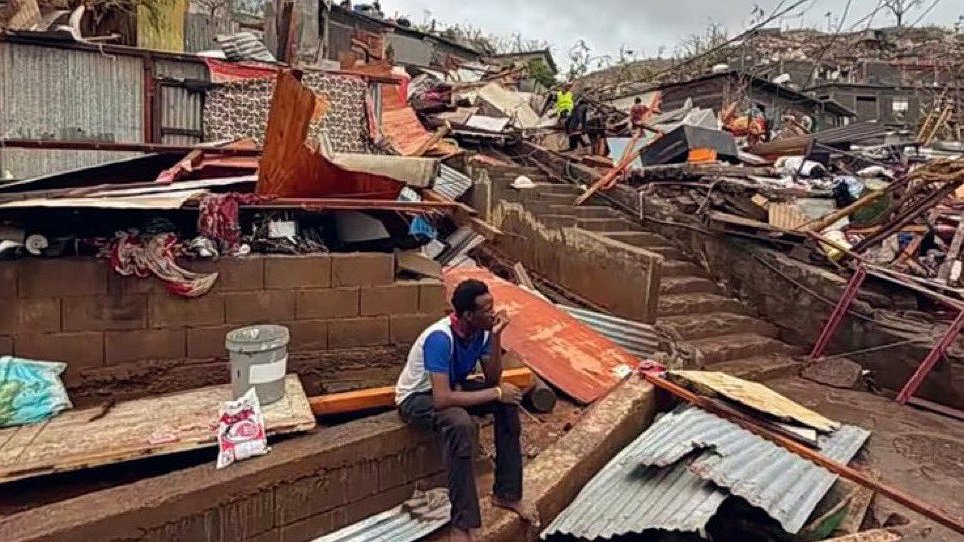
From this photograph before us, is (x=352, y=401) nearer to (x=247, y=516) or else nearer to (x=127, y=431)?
(x=247, y=516)

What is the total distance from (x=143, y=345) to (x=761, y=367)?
6337 mm

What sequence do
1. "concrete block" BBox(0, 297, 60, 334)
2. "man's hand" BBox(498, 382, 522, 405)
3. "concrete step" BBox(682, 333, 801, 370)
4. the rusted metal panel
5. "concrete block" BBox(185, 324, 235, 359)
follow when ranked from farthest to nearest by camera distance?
1. "concrete step" BBox(682, 333, 801, 370)
2. the rusted metal panel
3. "concrete block" BBox(185, 324, 235, 359)
4. "concrete block" BBox(0, 297, 60, 334)
5. "man's hand" BBox(498, 382, 522, 405)

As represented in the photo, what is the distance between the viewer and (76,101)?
8609 millimetres

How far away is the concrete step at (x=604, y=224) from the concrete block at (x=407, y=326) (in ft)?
15.8

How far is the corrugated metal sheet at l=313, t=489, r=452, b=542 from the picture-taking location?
3812 millimetres

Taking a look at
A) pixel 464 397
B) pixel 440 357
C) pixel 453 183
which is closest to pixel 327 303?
pixel 440 357

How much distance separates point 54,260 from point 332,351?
1.79 m

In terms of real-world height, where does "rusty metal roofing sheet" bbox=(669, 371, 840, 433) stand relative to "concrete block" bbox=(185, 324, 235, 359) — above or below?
below

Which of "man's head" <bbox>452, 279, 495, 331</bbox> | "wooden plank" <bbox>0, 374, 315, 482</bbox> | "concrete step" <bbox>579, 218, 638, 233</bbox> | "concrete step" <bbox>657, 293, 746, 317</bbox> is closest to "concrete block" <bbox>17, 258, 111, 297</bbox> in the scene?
"wooden plank" <bbox>0, 374, 315, 482</bbox>

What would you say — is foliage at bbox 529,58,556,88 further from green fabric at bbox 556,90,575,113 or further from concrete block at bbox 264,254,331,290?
concrete block at bbox 264,254,331,290

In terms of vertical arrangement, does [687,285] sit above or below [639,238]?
below

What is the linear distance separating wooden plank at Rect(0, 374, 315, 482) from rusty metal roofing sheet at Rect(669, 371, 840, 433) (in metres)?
3.24

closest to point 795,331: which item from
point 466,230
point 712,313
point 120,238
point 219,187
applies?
point 712,313

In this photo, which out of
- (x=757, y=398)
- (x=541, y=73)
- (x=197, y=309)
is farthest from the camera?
(x=541, y=73)
